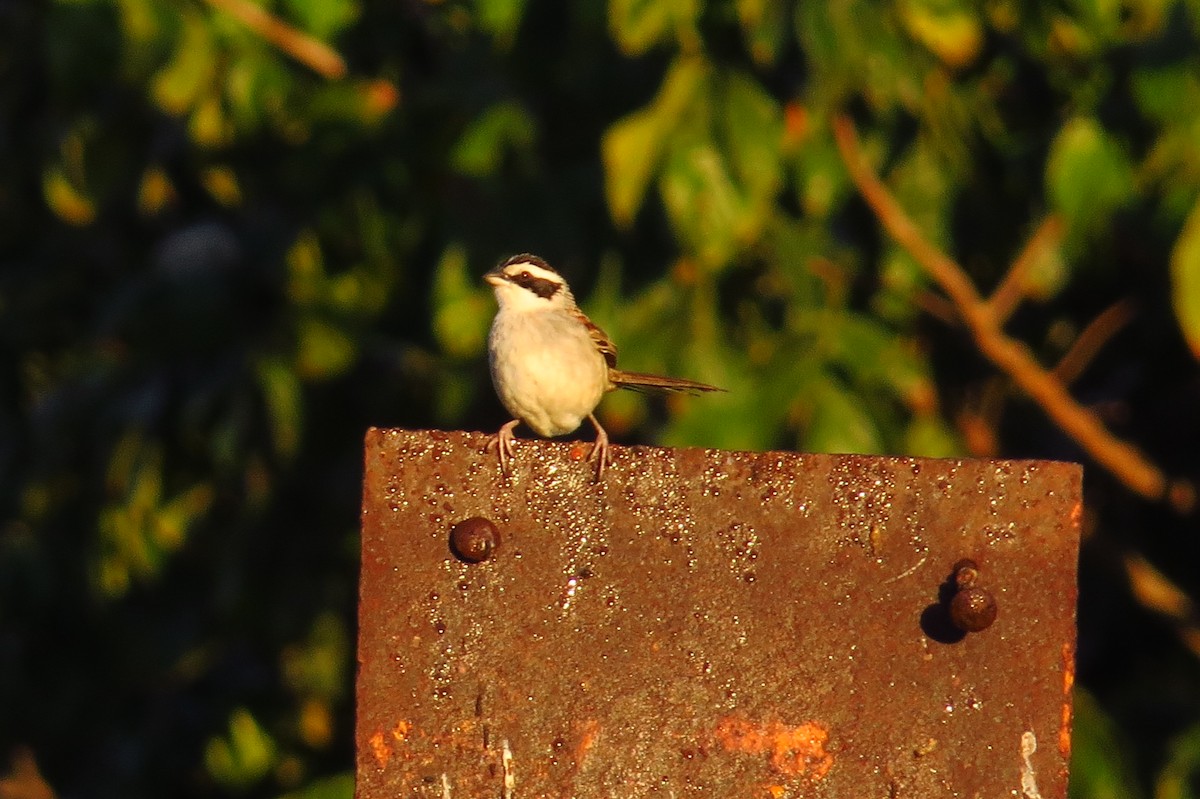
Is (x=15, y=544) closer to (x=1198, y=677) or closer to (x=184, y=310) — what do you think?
(x=184, y=310)

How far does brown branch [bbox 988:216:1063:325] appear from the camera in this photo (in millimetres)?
7535

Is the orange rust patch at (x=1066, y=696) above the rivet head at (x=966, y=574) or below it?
below

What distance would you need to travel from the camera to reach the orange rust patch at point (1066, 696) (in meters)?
3.28

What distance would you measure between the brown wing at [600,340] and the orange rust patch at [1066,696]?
261cm

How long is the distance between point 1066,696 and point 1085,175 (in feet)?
10.9

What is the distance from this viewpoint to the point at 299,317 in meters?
7.88

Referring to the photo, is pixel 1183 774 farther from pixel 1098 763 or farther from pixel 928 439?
pixel 928 439

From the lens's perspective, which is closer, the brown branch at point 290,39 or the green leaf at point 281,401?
the green leaf at point 281,401

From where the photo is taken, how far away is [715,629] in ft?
10.9

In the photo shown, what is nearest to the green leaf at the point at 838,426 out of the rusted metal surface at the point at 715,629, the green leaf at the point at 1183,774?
the green leaf at the point at 1183,774

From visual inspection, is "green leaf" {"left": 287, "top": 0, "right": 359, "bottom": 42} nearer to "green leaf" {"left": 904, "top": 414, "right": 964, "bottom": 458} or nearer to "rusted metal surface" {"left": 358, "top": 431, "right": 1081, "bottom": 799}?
"green leaf" {"left": 904, "top": 414, "right": 964, "bottom": 458}

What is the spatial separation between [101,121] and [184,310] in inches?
44.2

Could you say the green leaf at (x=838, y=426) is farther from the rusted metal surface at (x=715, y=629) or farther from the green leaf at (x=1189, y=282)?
the rusted metal surface at (x=715, y=629)

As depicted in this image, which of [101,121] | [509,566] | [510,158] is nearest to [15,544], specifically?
[101,121]
